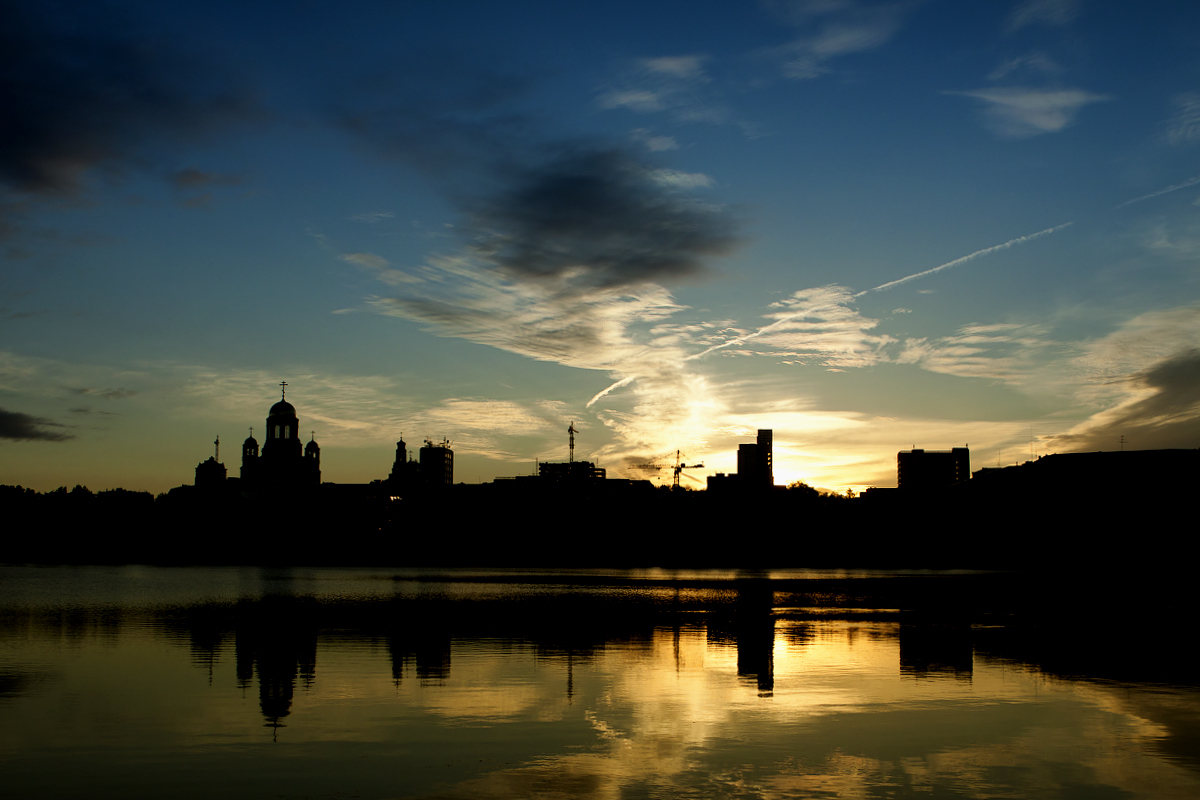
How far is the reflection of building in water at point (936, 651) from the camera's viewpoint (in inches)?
1510

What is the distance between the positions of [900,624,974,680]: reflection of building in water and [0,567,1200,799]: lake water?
216mm

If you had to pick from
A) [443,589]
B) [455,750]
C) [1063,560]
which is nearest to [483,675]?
[455,750]

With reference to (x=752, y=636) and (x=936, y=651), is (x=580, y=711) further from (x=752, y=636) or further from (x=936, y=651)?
(x=752, y=636)

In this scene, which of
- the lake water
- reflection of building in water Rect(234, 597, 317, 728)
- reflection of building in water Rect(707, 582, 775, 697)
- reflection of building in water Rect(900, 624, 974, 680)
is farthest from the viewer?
reflection of building in water Rect(900, 624, 974, 680)

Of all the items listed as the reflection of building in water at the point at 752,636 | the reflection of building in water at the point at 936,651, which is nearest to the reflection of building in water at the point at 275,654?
the reflection of building in water at the point at 752,636

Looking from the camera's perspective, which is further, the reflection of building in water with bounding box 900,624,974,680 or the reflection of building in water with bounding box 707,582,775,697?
the reflection of building in water with bounding box 900,624,974,680

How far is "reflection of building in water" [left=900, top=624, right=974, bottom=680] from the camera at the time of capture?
126 feet

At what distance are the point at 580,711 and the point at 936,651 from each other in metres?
22.7

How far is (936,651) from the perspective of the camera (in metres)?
45.4

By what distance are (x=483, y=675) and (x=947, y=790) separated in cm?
Result: 1899

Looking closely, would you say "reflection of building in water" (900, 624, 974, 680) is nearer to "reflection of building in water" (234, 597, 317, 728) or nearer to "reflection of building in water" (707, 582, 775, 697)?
"reflection of building in water" (707, 582, 775, 697)

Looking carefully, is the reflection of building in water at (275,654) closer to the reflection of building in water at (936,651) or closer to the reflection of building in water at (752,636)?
the reflection of building in water at (752,636)

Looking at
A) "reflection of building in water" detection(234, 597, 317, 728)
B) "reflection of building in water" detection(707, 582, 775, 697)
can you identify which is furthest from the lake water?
"reflection of building in water" detection(707, 582, 775, 697)

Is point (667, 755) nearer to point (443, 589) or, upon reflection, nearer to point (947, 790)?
point (947, 790)
